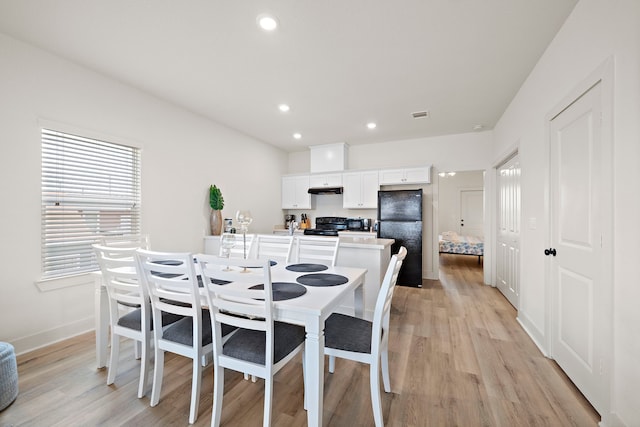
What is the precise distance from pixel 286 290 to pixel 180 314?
62cm

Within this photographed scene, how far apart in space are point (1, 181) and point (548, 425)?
420 cm

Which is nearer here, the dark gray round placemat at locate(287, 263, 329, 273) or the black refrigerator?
the dark gray round placemat at locate(287, 263, 329, 273)

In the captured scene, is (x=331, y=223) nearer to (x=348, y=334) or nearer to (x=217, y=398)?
(x=348, y=334)

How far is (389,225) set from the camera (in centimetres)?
459

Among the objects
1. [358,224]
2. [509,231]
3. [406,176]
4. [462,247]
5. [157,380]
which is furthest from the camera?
[462,247]

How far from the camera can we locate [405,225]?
4.50m

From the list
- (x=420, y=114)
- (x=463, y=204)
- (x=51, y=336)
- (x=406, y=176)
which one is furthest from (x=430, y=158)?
(x=51, y=336)

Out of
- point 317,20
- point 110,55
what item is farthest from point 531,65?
point 110,55

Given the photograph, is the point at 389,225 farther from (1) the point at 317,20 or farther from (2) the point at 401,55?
(1) the point at 317,20

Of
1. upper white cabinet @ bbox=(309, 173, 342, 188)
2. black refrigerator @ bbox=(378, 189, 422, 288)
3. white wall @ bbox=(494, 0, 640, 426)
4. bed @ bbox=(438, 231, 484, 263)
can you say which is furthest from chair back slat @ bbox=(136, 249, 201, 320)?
bed @ bbox=(438, 231, 484, 263)

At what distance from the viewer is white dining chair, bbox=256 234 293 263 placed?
2562 millimetres

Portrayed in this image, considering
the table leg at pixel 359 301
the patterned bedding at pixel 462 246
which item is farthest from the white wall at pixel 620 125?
the patterned bedding at pixel 462 246

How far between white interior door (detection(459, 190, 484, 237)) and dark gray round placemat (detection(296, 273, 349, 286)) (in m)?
7.84

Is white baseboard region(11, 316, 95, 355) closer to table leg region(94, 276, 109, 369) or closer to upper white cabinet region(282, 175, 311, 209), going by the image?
table leg region(94, 276, 109, 369)
